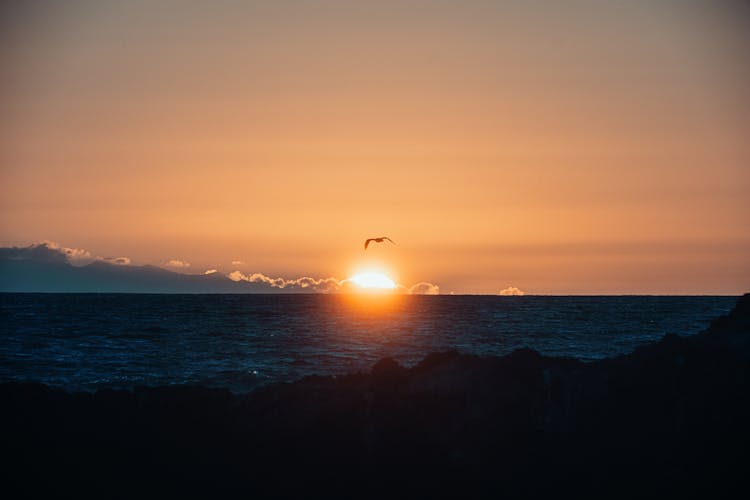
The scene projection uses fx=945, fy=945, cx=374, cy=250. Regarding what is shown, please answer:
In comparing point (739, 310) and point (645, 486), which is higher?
point (739, 310)

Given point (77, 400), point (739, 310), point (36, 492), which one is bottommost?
point (36, 492)

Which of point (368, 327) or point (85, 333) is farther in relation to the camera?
point (368, 327)

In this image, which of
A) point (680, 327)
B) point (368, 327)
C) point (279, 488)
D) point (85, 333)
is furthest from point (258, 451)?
point (680, 327)

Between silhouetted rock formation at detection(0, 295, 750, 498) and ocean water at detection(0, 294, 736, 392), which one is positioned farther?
ocean water at detection(0, 294, 736, 392)

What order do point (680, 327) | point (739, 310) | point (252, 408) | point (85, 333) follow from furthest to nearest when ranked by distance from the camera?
point (680, 327) < point (85, 333) < point (739, 310) < point (252, 408)

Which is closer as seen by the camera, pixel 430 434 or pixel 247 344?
pixel 430 434

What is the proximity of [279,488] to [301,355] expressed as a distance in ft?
101

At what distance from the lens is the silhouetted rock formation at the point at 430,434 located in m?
22.3

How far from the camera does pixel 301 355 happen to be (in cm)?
5316

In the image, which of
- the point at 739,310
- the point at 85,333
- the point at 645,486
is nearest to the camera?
the point at 645,486

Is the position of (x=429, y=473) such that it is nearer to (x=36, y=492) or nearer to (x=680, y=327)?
(x=36, y=492)

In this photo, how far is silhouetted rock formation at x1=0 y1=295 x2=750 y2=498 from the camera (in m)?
22.3

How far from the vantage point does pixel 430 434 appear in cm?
2273

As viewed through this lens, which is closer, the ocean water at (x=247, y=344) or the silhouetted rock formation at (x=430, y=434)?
the silhouetted rock formation at (x=430, y=434)
